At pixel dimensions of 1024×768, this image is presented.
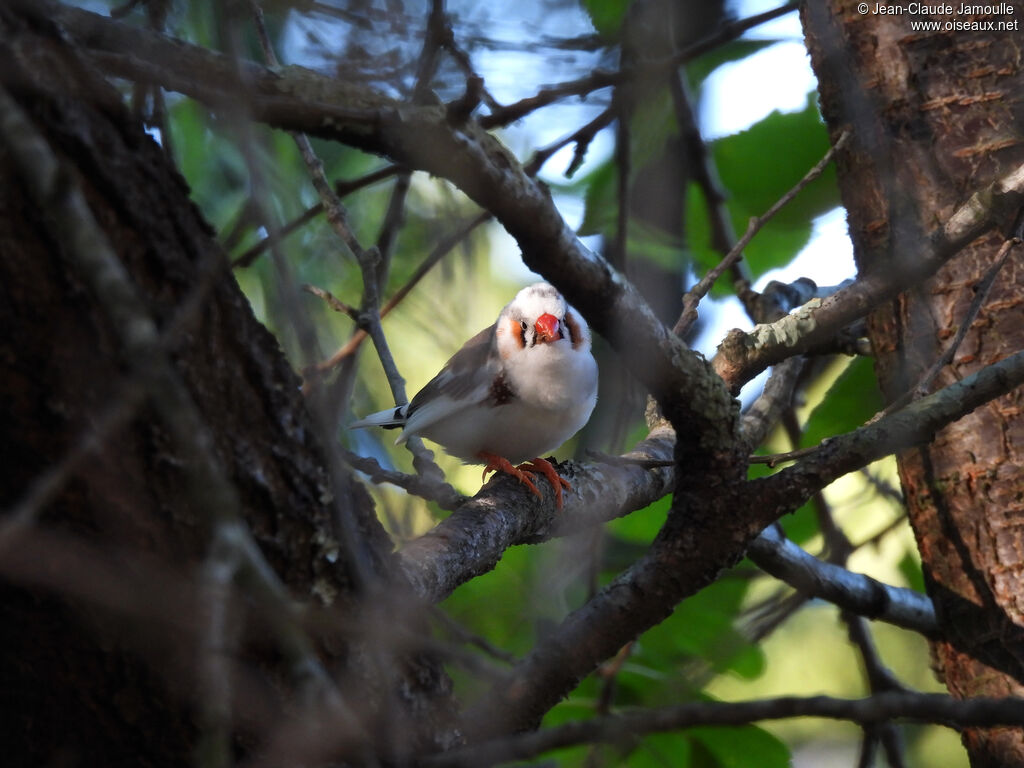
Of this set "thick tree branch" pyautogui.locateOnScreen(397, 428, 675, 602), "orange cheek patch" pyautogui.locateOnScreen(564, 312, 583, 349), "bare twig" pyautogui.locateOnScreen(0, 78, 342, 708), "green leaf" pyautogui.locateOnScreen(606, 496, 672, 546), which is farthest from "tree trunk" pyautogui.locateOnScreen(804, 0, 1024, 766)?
"bare twig" pyautogui.locateOnScreen(0, 78, 342, 708)

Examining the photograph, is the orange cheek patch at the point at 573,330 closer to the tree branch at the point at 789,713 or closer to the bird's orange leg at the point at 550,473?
the bird's orange leg at the point at 550,473

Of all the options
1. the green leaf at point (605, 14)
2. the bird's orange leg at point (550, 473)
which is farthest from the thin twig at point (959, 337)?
the green leaf at point (605, 14)

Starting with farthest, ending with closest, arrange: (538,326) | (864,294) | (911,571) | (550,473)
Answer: (538,326) → (911,571) → (550,473) → (864,294)

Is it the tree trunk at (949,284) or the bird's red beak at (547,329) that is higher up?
the bird's red beak at (547,329)

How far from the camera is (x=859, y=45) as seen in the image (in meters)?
2.71

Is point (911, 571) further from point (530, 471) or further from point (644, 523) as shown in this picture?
point (530, 471)

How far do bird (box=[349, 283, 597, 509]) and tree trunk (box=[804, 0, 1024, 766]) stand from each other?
1009 millimetres

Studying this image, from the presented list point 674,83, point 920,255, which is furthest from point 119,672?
point 674,83

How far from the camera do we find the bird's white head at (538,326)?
3.27 m

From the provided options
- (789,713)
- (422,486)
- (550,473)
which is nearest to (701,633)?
(550,473)

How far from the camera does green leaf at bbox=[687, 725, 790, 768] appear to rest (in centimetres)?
237

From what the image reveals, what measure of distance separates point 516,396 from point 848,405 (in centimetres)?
106

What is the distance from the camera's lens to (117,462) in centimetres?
120

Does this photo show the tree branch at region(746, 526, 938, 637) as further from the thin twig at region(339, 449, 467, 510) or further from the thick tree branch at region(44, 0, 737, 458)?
the thick tree branch at region(44, 0, 737, 458)
